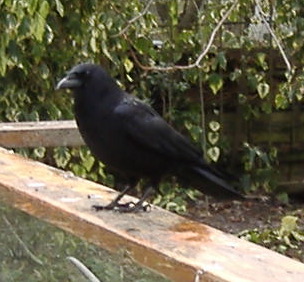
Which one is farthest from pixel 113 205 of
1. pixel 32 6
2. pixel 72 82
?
pixel 32 6


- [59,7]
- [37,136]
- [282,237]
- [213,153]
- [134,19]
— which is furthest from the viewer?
[213,153]

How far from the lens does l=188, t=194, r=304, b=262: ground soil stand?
17.6ft

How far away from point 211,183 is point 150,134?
188 mm

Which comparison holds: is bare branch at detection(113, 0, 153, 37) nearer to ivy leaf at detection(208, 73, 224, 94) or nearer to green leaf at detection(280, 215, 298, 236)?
ivy leaf at detection(208, 73, 224, 94)

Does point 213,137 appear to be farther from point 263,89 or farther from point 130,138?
point 130,138

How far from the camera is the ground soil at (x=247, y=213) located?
17.6 ft

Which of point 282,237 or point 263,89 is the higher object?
point 263,89

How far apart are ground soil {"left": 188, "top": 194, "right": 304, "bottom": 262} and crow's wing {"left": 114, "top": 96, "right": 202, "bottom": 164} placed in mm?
2855

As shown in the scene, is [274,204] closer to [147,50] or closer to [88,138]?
[147,50]

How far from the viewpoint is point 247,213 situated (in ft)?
18.7

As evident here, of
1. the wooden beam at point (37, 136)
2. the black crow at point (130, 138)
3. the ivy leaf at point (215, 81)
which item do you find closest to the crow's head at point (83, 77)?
the black crow at point (130, 138)

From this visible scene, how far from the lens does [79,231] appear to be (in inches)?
67.6

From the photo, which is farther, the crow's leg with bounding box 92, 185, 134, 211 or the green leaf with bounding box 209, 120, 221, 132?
the green leaf with bounding box 209, 120, 221, 132

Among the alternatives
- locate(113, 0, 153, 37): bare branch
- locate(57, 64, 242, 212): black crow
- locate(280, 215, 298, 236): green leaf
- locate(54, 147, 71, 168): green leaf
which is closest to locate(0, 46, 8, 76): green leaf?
locate(54, 147, 71, 168): green leaf
